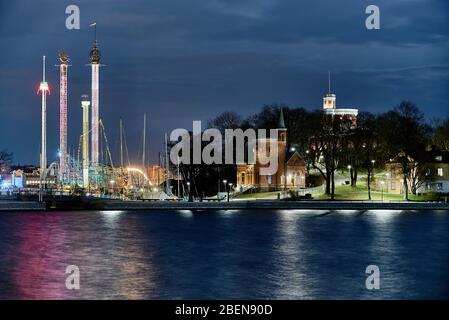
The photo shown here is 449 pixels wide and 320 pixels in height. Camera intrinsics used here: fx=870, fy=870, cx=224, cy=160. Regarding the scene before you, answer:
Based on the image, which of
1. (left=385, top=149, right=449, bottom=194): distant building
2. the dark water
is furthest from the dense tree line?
the dark water

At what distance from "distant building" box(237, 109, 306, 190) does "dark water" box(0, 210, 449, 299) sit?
29.4 meters

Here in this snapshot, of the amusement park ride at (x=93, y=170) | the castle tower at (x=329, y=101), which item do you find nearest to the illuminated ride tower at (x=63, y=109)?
the amusement park ride at (x=93, y=170)

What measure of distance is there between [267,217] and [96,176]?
2195 inches

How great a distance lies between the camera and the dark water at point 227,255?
1475 inches

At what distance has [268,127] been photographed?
12306 centimetres

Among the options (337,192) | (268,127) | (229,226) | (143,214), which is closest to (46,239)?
(229,226)

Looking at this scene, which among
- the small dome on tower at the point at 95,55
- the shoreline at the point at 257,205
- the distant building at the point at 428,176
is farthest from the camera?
the small dome on tower at the point at 95,55

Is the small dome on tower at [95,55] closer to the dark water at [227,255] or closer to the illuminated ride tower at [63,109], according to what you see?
the illuminated ride tower at [63,109]

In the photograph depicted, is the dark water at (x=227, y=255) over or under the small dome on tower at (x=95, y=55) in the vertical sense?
under

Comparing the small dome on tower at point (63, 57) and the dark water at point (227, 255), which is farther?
the small dome on tower at point (63, 57)

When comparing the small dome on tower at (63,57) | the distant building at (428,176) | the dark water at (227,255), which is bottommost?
the dark water at (227,255)

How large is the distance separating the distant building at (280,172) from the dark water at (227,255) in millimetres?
29413

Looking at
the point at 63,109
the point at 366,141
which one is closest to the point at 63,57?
the point at 63,109

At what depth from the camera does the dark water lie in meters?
37.5
